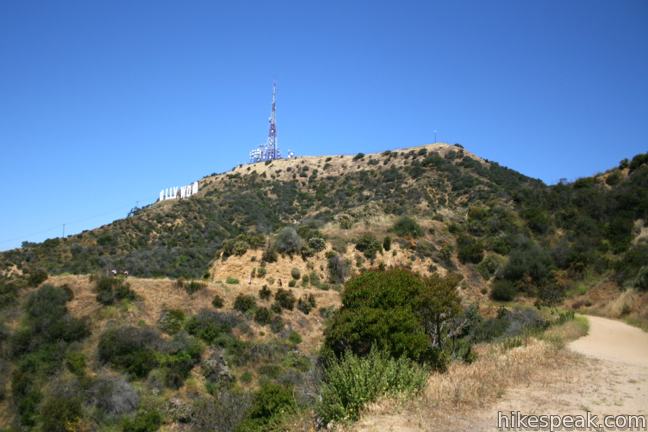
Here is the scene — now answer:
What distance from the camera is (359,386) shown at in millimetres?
7043

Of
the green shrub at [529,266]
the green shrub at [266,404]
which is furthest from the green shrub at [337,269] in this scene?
the green shrub at [266,404]

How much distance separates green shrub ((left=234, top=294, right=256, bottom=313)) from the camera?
85.9ft

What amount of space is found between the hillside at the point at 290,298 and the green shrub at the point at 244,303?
6 centimetres

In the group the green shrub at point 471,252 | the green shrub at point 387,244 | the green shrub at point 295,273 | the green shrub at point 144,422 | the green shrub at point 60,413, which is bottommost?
the green shrub at point 144,422

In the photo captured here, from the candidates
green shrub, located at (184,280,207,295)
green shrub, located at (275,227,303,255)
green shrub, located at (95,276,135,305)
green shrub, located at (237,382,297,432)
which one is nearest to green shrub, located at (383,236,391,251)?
green shrub, located at (275,227,303,255)

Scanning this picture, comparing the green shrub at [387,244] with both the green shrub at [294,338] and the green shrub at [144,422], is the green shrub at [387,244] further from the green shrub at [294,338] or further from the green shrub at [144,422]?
the green shrub at [144,422]

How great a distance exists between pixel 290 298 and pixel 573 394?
20.4m

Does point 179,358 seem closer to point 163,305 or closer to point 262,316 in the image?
point 163,305

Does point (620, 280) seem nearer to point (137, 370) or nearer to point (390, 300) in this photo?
point (390, 300)

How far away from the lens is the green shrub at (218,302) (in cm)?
2584

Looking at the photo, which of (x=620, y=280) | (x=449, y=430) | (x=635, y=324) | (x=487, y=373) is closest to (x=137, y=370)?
(x=487, y=373)

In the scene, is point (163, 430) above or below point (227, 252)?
below

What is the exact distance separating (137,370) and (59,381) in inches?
108

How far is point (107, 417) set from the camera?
693 inches
